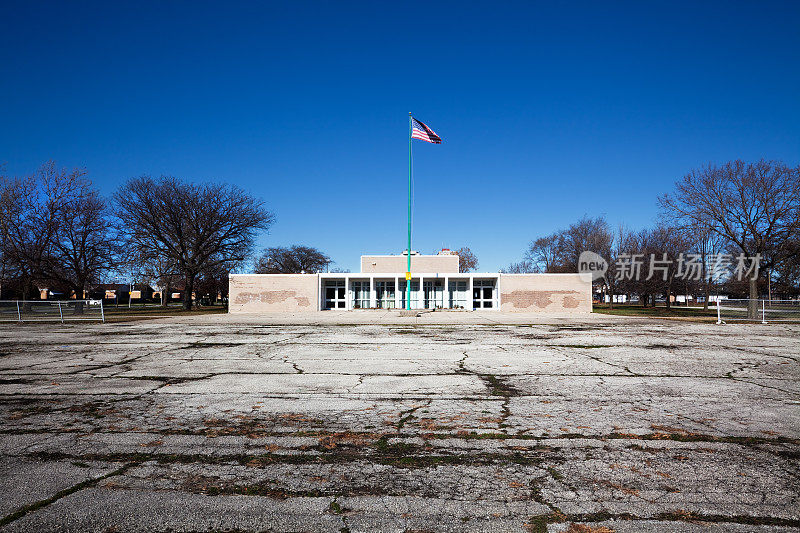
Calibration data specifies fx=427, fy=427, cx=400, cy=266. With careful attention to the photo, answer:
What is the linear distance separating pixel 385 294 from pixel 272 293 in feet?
42.4

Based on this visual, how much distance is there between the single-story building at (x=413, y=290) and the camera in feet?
149

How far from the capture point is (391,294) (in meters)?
51.0

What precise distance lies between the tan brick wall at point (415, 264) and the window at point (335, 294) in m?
4.33

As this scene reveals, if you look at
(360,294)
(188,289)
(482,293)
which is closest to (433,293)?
(482,293)

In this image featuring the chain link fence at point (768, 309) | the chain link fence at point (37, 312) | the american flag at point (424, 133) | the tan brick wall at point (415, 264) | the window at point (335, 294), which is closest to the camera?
the chain link fence at point (37, 312)

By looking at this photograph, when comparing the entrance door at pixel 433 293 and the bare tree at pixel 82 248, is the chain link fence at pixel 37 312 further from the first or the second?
the entrance door at pixel 433 293

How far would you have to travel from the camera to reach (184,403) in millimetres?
5828

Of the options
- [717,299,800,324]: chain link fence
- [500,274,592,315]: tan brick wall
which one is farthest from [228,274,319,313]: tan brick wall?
[717,299,800,324]: chain link fence

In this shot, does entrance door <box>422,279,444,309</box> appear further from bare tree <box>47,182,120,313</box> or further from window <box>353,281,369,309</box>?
bare tree <box>47,182,120,313</box>

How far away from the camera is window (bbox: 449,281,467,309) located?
49.6 metres

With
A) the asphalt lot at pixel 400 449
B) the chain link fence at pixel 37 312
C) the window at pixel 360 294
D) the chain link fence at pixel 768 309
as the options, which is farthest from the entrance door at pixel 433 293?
the asphalt lot at pixel 400 449

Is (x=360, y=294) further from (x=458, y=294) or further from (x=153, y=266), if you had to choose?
(x=153, y=266)

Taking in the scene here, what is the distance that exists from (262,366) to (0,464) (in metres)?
5.33

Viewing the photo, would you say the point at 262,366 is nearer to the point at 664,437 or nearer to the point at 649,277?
the point at 664,437
